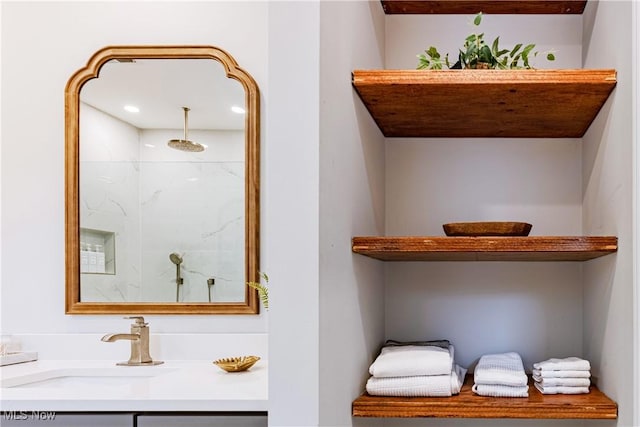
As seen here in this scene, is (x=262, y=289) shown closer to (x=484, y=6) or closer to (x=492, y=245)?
(x=492, y=245)

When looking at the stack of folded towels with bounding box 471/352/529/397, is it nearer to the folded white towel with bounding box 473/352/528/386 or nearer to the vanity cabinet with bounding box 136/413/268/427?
the folded white towel with bounding box 473/352/528/386

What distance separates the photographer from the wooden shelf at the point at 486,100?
128 centimetres

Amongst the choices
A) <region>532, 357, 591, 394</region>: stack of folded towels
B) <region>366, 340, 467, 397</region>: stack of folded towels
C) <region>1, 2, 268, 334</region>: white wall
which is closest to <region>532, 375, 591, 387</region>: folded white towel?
<region>532, 357, 591, 394</region>: stack of folded towels

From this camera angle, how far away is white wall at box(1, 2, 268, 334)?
232 centimetres

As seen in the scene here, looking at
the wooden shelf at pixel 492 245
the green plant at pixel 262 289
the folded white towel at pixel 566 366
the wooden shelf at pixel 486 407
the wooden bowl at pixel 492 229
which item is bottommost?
the wooden shelf at pixel 486 407

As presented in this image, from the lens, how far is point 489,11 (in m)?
1.72

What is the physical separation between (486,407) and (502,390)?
8 cm

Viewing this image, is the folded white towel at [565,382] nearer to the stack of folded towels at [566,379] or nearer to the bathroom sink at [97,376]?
the stack of folded towels at [566,379]

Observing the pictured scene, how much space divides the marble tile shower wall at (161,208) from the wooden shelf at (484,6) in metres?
0.85

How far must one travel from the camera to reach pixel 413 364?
1357mm

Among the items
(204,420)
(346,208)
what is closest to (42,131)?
(204,420)

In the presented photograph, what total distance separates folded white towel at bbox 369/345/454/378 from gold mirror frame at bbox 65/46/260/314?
0.95 metres

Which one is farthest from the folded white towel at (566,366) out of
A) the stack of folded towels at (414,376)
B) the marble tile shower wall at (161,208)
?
the marble tile shower wall at (161,208)

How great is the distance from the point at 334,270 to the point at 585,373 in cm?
70
